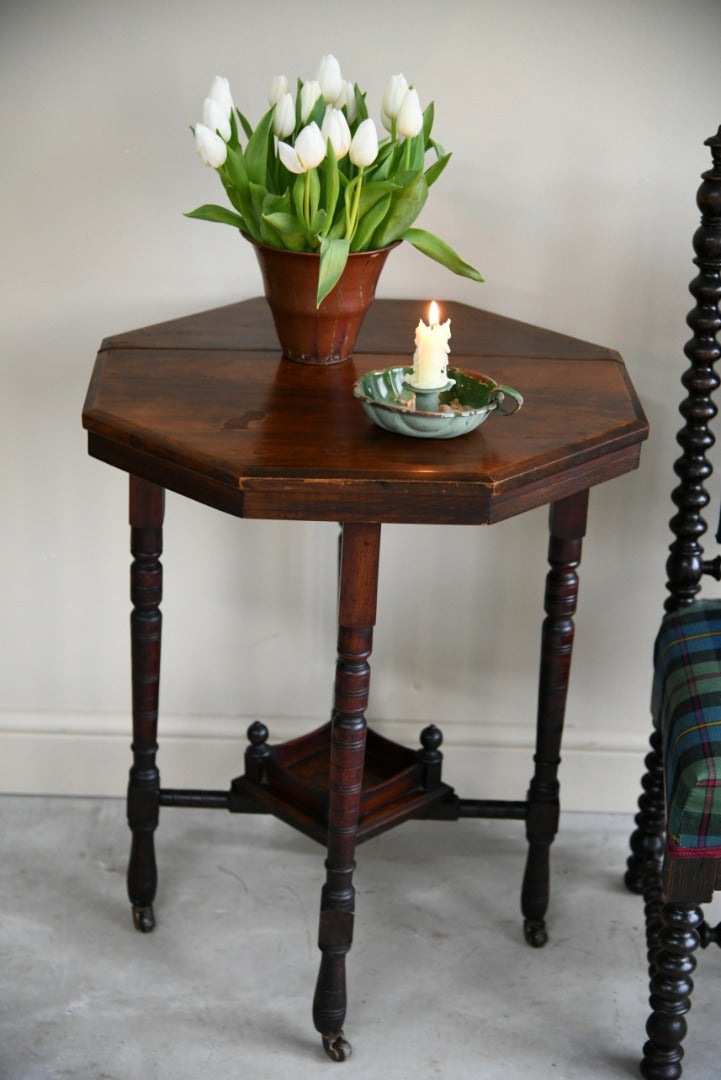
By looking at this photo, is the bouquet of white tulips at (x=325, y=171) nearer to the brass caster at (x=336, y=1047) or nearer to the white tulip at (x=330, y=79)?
the white tulip at (x=330, y=79)

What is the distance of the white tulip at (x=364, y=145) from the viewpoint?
1559 millimetres

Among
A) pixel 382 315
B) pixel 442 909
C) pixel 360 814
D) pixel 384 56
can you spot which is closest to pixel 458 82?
pixel 384 56

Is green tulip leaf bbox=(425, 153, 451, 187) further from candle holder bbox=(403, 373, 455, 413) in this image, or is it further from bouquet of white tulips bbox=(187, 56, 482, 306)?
candle holder bbox=(403, 373, 455, 413)

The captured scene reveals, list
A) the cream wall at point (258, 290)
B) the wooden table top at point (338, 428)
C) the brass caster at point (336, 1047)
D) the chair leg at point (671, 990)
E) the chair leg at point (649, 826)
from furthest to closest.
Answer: the chair leg at point (649, 826) → the cream wall at point (258, 290) → the brass caster at point (336, 1047) → the chair leg at point (671, 990) → the wooden table top at point (338, 428)

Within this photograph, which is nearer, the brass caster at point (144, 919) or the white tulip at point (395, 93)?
the white tulip at point (395, 93)

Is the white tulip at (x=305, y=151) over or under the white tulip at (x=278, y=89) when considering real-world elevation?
under

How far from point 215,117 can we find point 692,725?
980 mm

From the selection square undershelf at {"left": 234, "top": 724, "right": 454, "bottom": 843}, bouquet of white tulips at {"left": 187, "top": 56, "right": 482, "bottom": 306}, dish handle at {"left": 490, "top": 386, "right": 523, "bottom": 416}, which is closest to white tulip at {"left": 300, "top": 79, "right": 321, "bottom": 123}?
bouquet of white tulips at {"left": 187, "top": 56, "right": 482, "bottom": 306}

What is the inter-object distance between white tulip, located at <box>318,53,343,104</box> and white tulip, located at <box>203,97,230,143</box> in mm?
136

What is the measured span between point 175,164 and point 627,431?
2.90ft

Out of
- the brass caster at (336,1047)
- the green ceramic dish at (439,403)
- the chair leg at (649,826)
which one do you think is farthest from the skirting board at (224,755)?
the green ceramic dish at (439,403)

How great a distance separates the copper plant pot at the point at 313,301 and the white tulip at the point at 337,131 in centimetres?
14

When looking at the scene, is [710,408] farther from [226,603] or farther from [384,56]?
[226,603]

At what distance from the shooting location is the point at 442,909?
7.12 ft
